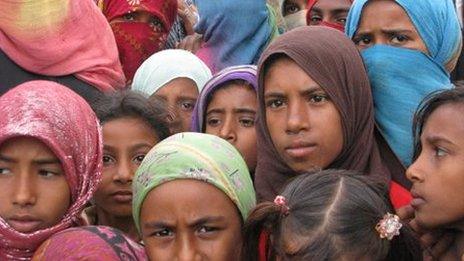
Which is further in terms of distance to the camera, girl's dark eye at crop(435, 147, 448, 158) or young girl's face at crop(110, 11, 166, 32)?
young girl's face at crop(110, 11, 166, 32)

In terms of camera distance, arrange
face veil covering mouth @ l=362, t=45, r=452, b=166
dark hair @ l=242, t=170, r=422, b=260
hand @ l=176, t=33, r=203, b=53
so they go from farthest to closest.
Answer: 1. hand @ l=176, t=33, r=203, b=53
2. face veil covering mouth @ l=362, t=45, r=452, b=166
3. dark hair @ l=242, t=170, r=422, b=260

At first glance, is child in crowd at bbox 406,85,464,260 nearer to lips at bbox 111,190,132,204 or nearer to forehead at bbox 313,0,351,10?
lips at bbox 111,190,132,204

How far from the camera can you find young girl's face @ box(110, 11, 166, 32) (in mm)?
5254

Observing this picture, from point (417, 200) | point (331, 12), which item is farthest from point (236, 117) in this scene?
point (417, 200)

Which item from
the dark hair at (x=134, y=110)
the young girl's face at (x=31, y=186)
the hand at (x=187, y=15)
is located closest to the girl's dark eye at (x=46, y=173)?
the young girl's face at (x=31, y=186)

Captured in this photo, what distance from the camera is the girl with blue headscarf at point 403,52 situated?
13.1 feet

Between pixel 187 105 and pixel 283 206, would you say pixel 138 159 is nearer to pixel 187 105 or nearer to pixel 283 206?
pixel 187 105

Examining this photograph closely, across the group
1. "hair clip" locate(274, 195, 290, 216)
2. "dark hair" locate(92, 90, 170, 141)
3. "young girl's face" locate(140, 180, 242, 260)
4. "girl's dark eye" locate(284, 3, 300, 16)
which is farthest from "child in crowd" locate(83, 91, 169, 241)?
"girl's dark eye" locate(284, 3, 300, 16)

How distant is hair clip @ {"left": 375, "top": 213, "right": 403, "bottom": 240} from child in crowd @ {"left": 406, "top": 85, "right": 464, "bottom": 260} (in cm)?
14

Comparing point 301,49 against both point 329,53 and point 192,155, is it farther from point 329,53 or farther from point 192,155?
point 192,155

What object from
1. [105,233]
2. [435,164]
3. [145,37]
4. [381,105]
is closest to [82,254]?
[105,233]

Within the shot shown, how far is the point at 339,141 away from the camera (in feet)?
12.2

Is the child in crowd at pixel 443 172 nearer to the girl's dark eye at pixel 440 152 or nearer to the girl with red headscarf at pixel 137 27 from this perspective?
the girl's dark eye at pixel 440 152

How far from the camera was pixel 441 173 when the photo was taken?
320cm
